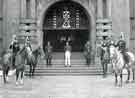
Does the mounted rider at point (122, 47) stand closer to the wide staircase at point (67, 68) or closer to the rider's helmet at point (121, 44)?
the rider's helmet at point (121, 44)

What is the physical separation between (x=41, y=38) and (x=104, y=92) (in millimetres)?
12384

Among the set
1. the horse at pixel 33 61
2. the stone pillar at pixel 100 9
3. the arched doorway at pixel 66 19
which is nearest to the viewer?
the horse at pixel 33 61

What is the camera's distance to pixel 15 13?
2338 centimetres

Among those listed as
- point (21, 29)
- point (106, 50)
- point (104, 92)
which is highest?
point (21, 29)

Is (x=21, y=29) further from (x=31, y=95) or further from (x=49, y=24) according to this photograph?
(x=31, y=95)

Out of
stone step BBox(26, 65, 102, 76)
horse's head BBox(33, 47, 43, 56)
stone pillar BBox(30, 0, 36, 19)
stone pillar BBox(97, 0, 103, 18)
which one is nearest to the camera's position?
horse's head BBox(33, 47, 43, 56)

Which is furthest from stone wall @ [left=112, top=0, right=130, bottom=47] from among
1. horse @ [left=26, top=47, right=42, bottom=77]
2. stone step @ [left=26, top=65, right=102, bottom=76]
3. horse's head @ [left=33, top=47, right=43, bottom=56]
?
horse @ [left=26, top=47, right=42, bottom=77]

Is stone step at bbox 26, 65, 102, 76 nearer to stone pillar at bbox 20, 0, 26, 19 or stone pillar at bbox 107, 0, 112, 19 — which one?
stone pillar at bbox 107, 0, 112, 19

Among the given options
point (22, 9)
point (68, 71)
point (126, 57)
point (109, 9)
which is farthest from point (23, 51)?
point (109, 9)

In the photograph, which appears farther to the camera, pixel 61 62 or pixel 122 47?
pixel 61 62

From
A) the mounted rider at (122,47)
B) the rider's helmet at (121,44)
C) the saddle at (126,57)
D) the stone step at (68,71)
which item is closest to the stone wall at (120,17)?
the stone step at (68,71)

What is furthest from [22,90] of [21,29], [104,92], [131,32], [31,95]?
[131,32]

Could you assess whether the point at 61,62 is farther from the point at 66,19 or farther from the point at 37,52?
the point at 66,19

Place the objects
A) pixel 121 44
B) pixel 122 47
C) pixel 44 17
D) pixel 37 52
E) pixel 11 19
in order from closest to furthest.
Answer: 1. pixel 121 44
2. pixel 122 47
3. pixel 37 52
4. pixel 11 19
5. pixel 44 17
